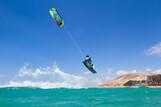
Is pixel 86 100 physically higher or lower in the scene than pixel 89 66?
lower

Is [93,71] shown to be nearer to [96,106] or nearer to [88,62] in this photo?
[88,62]

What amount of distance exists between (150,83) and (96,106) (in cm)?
13968

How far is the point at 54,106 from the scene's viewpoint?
3409 centimetres

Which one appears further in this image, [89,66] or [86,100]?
[86,100]

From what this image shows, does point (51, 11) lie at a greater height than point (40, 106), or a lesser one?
greater

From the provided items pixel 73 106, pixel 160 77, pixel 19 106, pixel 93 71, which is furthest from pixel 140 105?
pixel 160 77

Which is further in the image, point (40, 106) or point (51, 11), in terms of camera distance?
point (40, 106)

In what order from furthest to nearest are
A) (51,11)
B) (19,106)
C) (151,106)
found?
(19,106) → (151,106) → (51,11)

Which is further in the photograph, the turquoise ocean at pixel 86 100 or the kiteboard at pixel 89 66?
the turquoise ocean at pixel 86 100

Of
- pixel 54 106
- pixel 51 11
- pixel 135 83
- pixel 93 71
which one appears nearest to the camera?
pixel 51 11

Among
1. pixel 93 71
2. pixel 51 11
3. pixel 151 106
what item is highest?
pixel 51 11

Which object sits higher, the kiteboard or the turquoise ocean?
the kiteboard

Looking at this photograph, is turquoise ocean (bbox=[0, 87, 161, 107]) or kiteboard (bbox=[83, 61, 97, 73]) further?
turquoise ocean (bbox=[0, 87, 161, 107])

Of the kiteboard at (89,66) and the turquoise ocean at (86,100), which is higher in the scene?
the kiteboard at (89,66)
